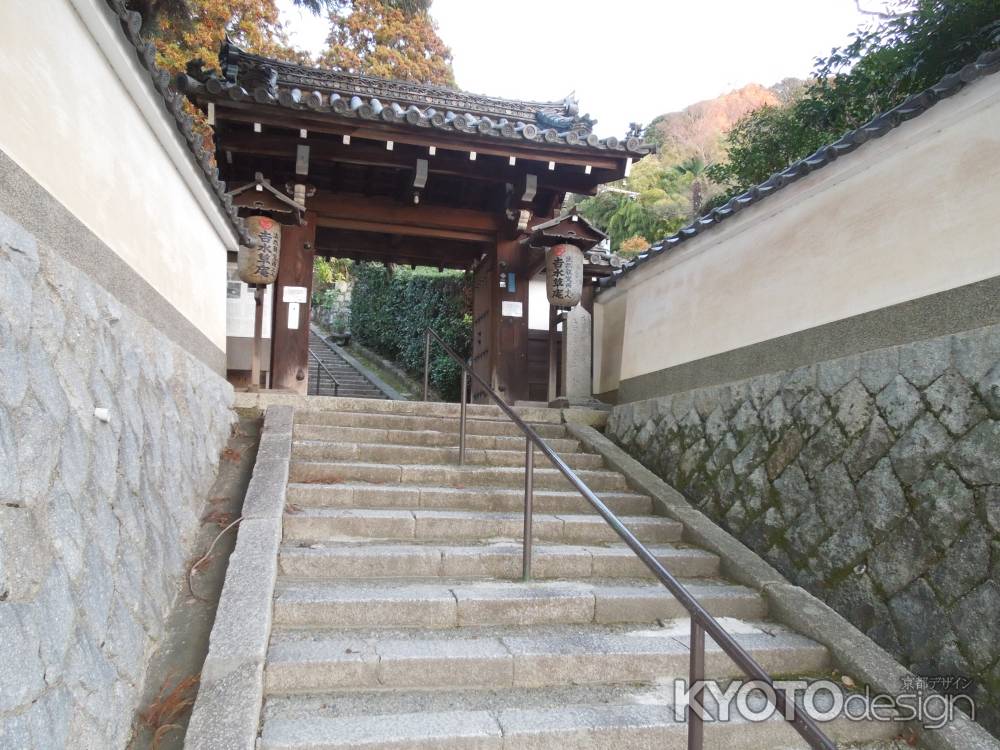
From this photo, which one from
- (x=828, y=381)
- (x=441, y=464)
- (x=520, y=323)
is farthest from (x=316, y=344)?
(x=828, y=381)

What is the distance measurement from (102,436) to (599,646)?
255 centimetres

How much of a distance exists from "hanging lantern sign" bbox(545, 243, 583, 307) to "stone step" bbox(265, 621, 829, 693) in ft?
15.0

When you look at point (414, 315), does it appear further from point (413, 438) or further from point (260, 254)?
point (413, 438)

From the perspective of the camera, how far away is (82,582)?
2221 millimetres

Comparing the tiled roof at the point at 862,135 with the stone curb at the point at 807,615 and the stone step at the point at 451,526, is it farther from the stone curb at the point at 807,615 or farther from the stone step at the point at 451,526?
the stone step at the point at 451,526

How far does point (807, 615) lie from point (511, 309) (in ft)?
18.5

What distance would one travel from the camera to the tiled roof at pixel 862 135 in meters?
3.25

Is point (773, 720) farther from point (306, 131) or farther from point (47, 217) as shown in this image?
point (306, 131)

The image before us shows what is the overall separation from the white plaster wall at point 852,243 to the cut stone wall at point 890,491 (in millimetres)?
468

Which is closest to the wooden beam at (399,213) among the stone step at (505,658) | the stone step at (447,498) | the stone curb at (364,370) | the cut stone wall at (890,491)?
the stone curb at (364,370)

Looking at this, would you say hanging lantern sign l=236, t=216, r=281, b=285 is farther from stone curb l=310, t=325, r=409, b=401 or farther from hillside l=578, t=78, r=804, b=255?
hillside l=578, t=78, r=804, b=255

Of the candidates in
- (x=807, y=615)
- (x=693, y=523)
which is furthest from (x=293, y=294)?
(x=807, y=615)

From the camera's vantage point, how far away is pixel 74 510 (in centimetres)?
227

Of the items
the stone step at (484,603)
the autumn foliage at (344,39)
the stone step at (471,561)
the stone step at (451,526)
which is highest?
the autumn foliage at (344,39)
